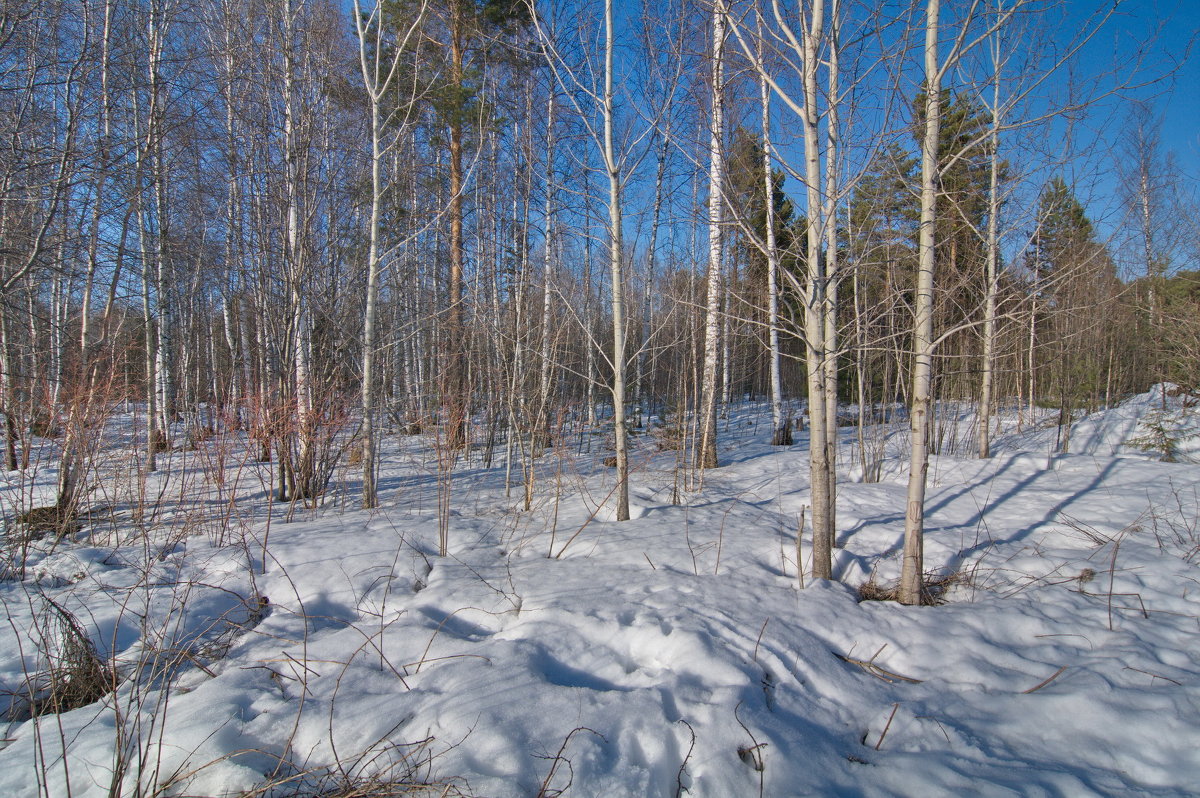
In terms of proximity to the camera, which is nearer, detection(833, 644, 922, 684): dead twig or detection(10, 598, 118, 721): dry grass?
detection(10, 598, 118, 721): dry grass

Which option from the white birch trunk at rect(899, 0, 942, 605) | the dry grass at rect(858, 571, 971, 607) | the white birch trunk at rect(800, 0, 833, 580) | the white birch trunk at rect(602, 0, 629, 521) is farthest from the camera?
the white birch trunk at rect(602, 0, 629, 521)

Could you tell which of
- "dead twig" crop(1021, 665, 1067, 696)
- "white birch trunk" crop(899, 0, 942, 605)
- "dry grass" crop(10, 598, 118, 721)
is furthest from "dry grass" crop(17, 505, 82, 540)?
"dead twig" crop(1021, 665, 1067, 696)

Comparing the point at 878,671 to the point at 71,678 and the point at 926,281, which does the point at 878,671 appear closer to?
the point at 926,281

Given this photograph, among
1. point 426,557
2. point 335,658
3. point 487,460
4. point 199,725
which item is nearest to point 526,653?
point 335,658

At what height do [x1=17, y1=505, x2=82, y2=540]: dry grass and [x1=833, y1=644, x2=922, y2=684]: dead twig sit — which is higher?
[x1=17, y1=505, x2=82, y2=540]: dry grass

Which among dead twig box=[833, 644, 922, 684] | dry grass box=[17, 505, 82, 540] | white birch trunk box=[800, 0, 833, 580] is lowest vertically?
dead twig box=[833, 644, 922, 684]

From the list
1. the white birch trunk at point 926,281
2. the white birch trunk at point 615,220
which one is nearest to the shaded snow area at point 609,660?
the white birch trunk at point 926,281

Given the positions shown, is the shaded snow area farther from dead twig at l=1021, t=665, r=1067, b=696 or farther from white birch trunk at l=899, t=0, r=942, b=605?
white birch trunk at l=899, t=0, r=942, b=605

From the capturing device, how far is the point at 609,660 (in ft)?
8.27

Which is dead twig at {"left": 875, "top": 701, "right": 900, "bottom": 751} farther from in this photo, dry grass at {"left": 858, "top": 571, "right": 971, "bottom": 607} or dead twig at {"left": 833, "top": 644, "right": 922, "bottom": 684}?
dry grass at {"left": 858, "top": 571, "right": 971, "bottom": 607}

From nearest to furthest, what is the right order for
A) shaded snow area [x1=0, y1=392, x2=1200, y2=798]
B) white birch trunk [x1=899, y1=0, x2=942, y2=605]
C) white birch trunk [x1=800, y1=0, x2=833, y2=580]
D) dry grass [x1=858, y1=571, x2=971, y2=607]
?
shaded snow area [x1=0, y1=392, x2=1200, y2=798] → white birch trunk [x1=899, y1=0, x2=942, y2=605] → white birch trunk [x1=800, y1=0, x2=833, y2=580] → dry grass [x1=858, y1=571, x2=971, y2=607]

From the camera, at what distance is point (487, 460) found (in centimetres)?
826

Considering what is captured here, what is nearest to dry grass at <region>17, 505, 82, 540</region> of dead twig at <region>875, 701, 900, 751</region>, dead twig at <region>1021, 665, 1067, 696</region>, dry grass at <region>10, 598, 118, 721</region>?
dry grass at <region>10, 598, 118, 721</region>

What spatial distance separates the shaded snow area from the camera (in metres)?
1.77
